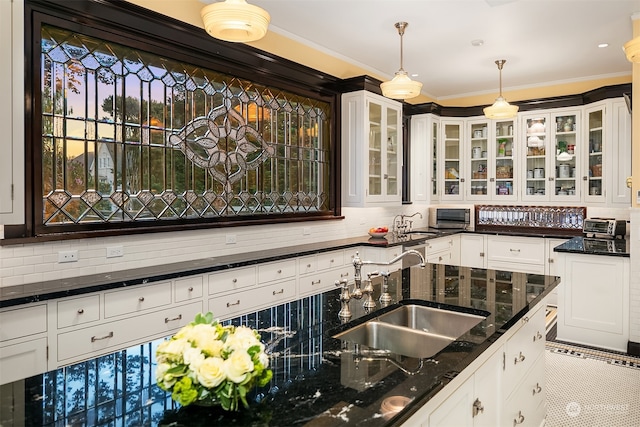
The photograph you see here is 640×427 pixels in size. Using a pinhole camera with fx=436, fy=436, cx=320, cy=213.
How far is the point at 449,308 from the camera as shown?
2.22 m

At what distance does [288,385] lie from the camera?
1265mm

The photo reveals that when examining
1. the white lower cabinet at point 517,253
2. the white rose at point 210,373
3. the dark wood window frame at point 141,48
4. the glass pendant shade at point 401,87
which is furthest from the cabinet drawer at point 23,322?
the white lower cabinet at point 517,253

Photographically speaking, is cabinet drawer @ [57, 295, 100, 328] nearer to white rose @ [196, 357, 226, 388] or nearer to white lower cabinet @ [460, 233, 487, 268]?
white rose @ [196, 357, 226, 388]

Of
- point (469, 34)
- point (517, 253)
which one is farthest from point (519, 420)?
point (517, 253)

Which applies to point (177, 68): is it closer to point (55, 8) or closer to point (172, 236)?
point (55, 8)

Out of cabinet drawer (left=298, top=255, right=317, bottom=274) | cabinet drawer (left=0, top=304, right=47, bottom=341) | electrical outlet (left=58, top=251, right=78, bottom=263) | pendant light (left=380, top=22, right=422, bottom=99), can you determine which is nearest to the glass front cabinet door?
pendant light (left=380, top=22, right=422, bottom=99)

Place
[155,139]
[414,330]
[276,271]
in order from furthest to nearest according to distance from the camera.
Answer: [276,271], [155,139], [414,330]

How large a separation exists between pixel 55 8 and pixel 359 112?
10.7ft

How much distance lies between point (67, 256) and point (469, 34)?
4.22 m

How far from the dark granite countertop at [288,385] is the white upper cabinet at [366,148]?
11.1 ft

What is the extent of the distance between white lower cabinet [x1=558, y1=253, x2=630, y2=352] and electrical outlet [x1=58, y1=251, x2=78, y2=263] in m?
4.45

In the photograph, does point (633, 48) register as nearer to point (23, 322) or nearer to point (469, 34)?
point (469, 34)

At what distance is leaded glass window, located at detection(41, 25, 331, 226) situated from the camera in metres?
2.87

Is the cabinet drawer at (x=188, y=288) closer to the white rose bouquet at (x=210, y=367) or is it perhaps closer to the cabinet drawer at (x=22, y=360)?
the cabinet drawer at (x=22, y=360)
